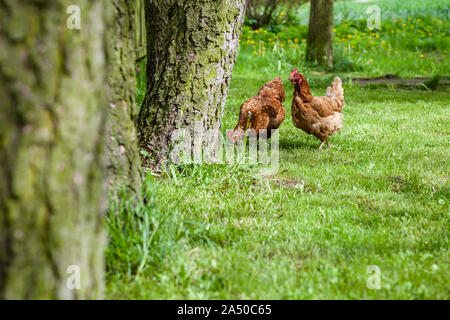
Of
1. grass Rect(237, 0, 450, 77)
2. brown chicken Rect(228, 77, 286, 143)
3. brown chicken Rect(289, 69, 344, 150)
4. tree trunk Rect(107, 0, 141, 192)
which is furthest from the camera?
grass Rect(237, 0, 450, 77)

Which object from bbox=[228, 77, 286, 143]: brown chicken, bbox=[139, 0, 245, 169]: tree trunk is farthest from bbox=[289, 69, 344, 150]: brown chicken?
bbox=[139, 0, 245, 169]: tree trunk

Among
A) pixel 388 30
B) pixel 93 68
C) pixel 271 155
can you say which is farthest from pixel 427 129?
pixel 388 30

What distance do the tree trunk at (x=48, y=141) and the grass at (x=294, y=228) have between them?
32.1 inches

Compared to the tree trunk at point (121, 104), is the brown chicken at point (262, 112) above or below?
below

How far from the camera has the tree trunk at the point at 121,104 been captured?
106 inches

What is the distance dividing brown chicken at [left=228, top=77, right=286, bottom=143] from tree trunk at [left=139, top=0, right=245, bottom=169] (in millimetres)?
977

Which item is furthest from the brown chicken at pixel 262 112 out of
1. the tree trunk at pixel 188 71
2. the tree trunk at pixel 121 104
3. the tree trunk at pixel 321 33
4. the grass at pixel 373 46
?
the tree trunk at pixel 321 33

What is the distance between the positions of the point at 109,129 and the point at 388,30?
14.8 m

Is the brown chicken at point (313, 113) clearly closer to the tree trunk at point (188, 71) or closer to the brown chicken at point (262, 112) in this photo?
the brown chicken at point (262, 112)

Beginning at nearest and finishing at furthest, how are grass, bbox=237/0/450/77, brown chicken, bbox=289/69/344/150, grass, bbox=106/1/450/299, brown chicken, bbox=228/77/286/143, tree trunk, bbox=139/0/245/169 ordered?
1. grass, bbox=106/1/450/299
2. tree trunk, bbox=139/0/245/169
3. brown chicken, bbox=228/77/286/143
4. brown chicken, bbox=289/69/344/150
5. grass, bbox=237/0/450/77

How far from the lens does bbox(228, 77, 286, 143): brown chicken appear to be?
5266mm

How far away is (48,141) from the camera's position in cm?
152

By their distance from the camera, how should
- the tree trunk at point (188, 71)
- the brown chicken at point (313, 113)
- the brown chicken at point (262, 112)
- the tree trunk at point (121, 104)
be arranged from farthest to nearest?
the brown chicken at point (313, 113) < the brown chicken at point (262, 112) < the tree trunk at point (188, 71) < the tree trunk at point (121, 104)

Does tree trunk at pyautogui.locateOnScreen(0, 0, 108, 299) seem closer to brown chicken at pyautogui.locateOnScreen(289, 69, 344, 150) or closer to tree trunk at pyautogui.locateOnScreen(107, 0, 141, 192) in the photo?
tree trunk at pyautogui.locateOnScreen(107, 0, 141, 192)
